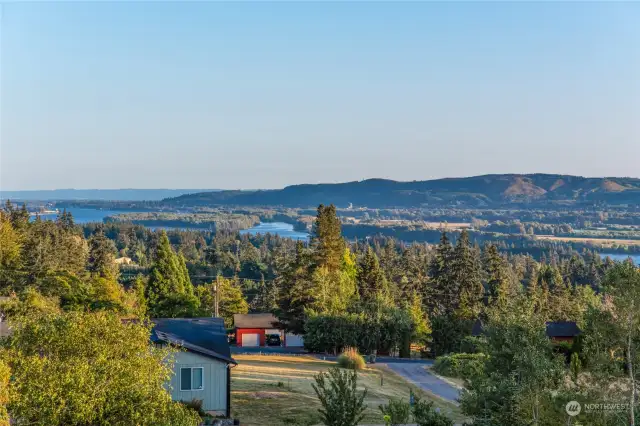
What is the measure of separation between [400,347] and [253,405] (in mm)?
26380

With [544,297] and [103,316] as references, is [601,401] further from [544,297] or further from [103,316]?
[544,297]

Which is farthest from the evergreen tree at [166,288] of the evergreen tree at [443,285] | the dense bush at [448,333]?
the evergreen tree at [443,285]

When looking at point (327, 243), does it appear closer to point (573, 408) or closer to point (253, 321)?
point (253, 321)

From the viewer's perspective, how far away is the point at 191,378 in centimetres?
2295

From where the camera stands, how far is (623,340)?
1407 cm

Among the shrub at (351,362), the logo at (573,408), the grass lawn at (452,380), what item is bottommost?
the grass lawn at (452,380)

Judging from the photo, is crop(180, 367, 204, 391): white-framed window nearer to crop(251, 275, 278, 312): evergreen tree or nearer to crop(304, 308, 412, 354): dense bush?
crop(304, 308, 412, 354): dense bush

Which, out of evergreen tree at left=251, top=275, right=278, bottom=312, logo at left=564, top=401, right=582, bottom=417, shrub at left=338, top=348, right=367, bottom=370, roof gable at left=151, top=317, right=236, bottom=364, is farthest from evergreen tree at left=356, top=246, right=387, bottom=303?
logo at left=564, top=401, right=582, bottom=417

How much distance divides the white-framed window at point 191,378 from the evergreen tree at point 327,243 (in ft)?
99.1

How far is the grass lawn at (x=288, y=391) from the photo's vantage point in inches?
927

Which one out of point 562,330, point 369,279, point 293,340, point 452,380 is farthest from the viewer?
point 369,279

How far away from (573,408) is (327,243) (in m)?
39.6

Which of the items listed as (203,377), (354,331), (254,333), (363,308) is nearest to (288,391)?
(203,377)

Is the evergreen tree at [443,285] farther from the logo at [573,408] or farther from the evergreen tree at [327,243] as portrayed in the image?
the logo at [573,408]
